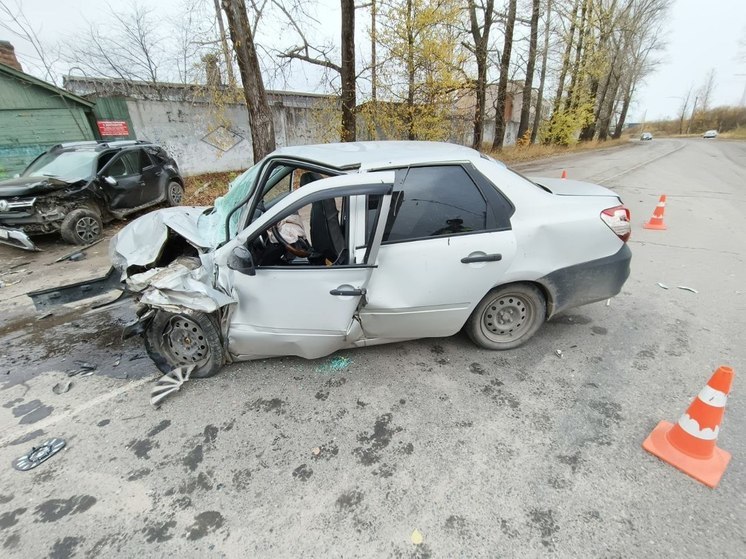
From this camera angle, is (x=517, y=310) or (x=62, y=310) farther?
(x=62, y=310)

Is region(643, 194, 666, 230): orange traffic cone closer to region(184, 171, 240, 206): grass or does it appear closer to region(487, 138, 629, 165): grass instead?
region(184, 171, 240, 206): grass

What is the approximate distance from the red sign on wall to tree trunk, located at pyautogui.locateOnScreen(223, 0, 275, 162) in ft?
18.6

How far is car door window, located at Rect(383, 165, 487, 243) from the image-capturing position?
2.54 metres

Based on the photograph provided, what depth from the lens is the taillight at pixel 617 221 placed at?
2.89 m

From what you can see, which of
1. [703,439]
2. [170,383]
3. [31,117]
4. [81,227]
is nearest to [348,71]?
[81,227]

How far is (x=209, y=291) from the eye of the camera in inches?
99.6

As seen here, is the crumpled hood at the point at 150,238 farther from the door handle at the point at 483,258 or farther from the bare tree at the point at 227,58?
the bare tree at the point at 227,58

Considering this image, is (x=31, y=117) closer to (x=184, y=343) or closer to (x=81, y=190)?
(x=81, y=190)

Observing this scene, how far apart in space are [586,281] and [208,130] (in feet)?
44.6

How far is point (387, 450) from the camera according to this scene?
220 centimetres

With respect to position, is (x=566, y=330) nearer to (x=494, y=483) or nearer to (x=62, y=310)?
(x=494, y=483)

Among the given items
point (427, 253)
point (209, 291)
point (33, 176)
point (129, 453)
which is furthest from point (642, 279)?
point (33, 176)

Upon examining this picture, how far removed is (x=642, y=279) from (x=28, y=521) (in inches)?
235

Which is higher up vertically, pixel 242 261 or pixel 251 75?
pixel 251 75
